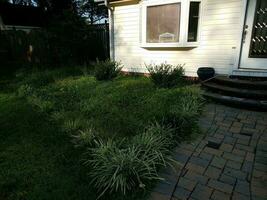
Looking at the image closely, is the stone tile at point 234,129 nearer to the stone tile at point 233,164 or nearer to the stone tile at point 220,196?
the stone tile at point 233,164

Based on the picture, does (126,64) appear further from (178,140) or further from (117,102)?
(178,140)

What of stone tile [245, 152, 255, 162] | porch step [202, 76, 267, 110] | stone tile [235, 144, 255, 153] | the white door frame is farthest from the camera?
the white door frame

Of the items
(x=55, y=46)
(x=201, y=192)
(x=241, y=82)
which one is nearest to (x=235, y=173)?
(x=201, y=192)

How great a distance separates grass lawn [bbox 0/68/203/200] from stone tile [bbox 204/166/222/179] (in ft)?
2.43

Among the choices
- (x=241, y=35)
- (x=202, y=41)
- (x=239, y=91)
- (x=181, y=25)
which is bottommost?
(x=239, y=91)

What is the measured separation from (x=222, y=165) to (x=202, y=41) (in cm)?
402

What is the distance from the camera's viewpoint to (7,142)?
10.1 feet

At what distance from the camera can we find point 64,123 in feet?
11.7

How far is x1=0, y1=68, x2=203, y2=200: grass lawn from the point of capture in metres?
2.22

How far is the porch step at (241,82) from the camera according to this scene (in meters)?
4.44

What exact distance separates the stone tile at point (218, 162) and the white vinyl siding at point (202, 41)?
343cm

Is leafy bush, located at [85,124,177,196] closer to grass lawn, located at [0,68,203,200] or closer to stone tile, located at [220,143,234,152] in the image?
grass lawn, located at [0,68,203,200]

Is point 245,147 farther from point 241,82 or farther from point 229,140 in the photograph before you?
point 241,82

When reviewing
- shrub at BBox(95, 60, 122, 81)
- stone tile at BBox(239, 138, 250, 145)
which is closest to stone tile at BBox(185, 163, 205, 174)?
stone tile at BBox(239, 138, 250, 145)
